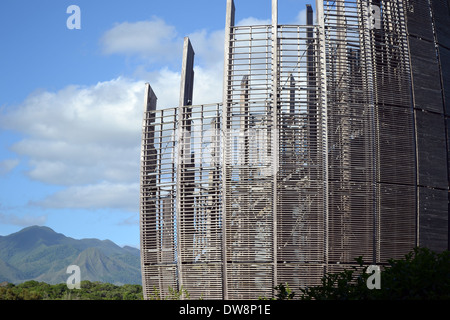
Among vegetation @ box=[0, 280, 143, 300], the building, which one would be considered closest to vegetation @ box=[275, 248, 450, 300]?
the building

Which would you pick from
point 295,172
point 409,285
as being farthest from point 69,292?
point 409,285

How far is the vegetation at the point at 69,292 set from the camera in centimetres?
3304

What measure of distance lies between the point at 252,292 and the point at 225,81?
234 inches

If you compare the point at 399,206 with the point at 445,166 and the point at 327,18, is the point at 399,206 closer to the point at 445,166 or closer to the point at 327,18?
the point at 445,166

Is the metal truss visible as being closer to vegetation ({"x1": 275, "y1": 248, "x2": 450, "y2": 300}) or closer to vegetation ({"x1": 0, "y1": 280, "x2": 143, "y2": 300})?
vegetation ({"x1": 275, "y1": 248, "x2": 450, "y2": 300})

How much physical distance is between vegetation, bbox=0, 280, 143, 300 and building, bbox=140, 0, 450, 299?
723 inches

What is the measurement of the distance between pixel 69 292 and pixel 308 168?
90.1 feet

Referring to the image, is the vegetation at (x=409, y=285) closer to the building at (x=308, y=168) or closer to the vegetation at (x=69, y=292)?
the building at (x=308, y=168)

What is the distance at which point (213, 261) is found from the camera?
592 inches

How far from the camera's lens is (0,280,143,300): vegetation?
33.0 metres

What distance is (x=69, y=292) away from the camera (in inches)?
1469

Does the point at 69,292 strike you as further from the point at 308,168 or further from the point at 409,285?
the point at 409,285

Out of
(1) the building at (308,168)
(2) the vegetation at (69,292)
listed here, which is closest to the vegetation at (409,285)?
(1) the building at (308,168)
